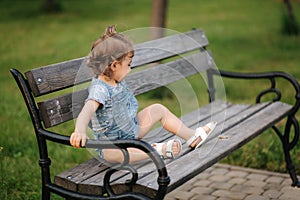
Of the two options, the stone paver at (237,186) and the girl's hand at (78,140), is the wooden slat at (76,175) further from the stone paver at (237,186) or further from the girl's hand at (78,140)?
the stone paver at (237,186)

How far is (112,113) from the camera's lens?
10.2ft

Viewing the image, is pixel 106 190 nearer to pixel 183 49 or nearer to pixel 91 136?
pixel 91 136

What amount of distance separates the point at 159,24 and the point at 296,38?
345cm

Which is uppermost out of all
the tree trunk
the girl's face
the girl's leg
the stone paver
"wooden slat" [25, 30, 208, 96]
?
the girl's face

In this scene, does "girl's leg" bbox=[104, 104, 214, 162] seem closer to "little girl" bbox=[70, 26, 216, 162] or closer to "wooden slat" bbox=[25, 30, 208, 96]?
"little girl" bbox=[70, 26, 216, 162]

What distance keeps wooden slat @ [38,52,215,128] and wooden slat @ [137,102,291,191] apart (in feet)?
1.95

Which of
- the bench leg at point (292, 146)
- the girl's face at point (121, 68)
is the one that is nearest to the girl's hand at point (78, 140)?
the girl's face at point (121, 68)

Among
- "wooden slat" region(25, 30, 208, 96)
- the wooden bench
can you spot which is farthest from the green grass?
the wooden bench

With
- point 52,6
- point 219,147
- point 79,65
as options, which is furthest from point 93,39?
point 219,147

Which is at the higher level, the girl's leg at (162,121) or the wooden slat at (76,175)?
the girl's leg at (162,121)

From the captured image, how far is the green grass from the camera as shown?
4.71 m

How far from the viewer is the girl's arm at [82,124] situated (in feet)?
9.12

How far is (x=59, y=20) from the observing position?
1305 cm

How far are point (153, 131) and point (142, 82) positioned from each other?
40cm
